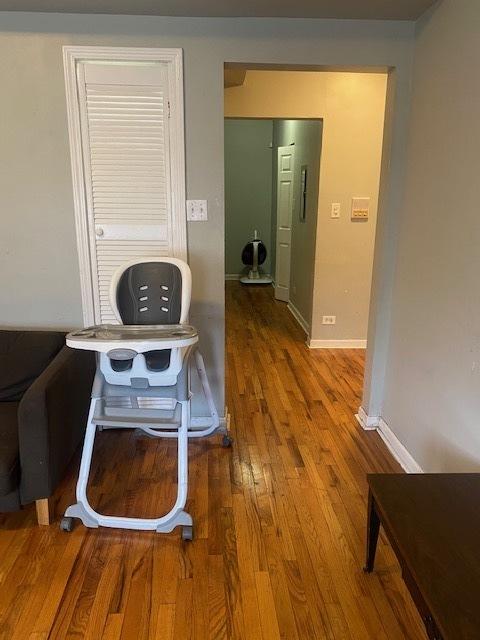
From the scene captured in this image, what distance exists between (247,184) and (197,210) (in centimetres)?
512

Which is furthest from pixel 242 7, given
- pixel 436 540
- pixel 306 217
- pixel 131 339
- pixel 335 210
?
pixel 306 217

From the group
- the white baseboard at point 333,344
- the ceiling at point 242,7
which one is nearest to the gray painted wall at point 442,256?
the ceiling at point 242,7

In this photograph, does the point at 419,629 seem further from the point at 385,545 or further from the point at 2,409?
the point at 2,409

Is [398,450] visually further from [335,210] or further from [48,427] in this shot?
[335,210]

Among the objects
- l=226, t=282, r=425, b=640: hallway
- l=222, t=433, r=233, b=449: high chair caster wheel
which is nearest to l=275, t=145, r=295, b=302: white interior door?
l=226, t=282, r=425, b=640: hallway

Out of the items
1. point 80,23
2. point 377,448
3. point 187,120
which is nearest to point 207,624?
point 377,448

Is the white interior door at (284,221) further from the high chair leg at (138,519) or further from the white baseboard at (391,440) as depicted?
the high chair leg at (138,519)

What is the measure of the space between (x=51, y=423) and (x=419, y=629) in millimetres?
1561

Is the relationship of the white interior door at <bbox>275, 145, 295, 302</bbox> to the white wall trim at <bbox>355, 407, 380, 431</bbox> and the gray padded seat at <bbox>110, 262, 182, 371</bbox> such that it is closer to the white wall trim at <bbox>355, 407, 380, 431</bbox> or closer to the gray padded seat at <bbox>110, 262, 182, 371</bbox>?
the white wall trim at <bbox>355, 407, 380, 431</bbox>

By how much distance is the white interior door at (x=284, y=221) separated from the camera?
5.88 metres

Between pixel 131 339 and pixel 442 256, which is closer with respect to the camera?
pixel 131 339

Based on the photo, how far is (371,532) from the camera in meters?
1.70

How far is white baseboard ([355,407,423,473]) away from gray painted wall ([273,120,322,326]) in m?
1.72

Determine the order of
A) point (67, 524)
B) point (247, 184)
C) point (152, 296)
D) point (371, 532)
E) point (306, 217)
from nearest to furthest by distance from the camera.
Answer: point (371, 532)
point (67, 524)
point (152, 296)
point (306, 217)
point (247, 184)
